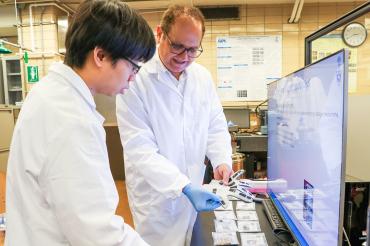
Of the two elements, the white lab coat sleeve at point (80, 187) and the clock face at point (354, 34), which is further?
the clock face at point (354, 34)

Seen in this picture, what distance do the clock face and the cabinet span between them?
14.9 feet

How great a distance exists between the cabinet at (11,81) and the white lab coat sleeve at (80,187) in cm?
440

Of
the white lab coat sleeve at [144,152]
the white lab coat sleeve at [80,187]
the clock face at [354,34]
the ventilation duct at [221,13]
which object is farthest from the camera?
the ventilation duct at [221,13]

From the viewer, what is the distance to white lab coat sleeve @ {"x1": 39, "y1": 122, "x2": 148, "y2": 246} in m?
0.60

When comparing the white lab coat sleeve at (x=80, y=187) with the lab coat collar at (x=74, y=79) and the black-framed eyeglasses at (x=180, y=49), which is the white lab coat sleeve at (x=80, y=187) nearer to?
the lab coat collar at (x=74, y=79)

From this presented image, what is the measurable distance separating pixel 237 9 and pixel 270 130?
11.0ft

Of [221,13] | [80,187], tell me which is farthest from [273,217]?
[221,13]

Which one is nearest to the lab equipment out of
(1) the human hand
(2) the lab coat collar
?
(1) the human hand

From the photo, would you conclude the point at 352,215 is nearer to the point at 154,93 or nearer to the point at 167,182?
the point at 167,182

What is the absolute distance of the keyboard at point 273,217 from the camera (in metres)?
1.13

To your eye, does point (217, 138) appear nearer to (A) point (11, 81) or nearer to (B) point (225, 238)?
(B) point (225, 238)

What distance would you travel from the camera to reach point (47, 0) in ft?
13.2

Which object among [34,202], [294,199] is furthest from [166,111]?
[34,202]

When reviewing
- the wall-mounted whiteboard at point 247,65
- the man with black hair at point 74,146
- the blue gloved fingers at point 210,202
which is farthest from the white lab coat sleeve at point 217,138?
the wall-mounted whiteboard at point 247,65
